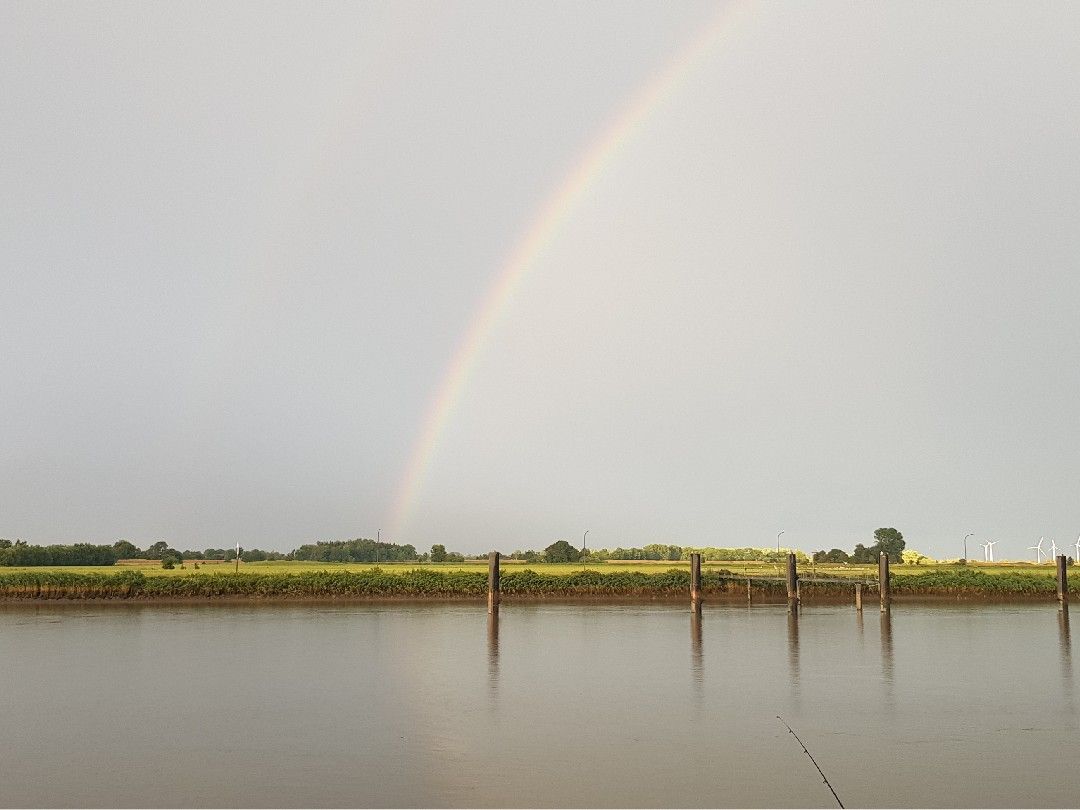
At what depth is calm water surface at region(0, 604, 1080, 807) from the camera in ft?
50.3

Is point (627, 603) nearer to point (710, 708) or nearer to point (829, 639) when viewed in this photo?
point (829, 639)

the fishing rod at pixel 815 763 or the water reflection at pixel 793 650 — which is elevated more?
the fishing rod at pixel 815 763

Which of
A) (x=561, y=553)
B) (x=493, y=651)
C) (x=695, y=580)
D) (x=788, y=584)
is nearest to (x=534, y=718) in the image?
(x=493, y=651)

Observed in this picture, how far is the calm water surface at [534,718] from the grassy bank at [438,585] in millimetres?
18267

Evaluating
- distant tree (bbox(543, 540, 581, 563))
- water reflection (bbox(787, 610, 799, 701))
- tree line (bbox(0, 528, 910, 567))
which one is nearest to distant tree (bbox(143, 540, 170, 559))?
tree line (bbox(0, 528, 910, 567))

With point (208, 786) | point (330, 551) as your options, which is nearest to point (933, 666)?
point (208, 786)

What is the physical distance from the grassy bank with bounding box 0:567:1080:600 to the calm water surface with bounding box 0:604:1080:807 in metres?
18.3

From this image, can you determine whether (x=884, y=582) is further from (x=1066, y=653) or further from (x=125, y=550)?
(x=125, y=550)

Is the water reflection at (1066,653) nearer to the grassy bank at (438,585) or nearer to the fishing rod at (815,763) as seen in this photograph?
the fishing rod at (815,763)

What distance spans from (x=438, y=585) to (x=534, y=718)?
145 ft

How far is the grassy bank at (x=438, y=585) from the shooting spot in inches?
2411

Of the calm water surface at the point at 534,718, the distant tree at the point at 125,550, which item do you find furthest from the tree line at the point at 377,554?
the calm water surface at the point at 534,718

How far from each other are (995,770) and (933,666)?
1569cm

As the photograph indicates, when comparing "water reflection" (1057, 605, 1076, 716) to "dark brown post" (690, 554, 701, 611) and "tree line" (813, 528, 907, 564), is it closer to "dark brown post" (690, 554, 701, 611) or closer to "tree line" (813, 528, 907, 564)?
"dark brown post" (690, 554, 701, 611)
